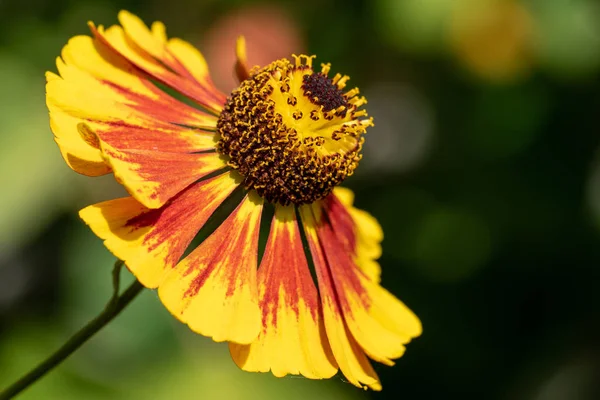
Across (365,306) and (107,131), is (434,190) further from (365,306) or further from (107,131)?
(107,131)

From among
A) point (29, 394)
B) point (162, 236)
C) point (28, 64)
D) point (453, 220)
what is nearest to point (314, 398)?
point (29, 394)

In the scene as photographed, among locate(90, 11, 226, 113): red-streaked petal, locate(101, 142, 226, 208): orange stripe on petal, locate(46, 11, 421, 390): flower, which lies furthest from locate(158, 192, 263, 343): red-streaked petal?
locate(90, 11, 226, 113): red-streaked petal

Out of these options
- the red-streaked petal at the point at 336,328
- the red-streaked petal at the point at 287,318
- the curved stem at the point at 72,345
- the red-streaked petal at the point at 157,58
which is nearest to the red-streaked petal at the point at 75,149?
the curved stem at the point at 72,345

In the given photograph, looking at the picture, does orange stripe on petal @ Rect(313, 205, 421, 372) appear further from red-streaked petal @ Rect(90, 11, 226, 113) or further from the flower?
red-streaked petal @ Rect(90, 11, 226, 113)

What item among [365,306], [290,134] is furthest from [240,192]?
[365,306]

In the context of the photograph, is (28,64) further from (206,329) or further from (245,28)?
(206,329)
